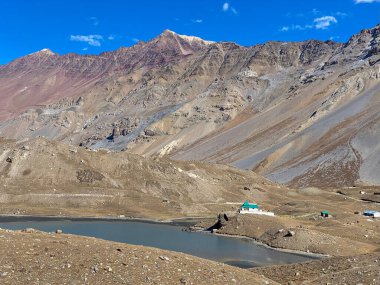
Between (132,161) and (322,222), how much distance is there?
63.7 metres

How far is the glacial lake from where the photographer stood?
2506 inches

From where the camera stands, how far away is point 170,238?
267 ft

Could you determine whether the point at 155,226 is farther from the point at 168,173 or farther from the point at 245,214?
the point at 168,173

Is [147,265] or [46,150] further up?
[46,150]

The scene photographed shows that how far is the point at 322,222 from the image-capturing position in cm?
9356

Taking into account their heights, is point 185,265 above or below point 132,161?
below

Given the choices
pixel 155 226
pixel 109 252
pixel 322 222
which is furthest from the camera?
pixel 155 226

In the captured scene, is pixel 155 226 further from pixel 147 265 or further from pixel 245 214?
pixel 147 265

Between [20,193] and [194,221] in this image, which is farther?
[20,193]

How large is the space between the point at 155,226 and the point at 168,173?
1713 inches

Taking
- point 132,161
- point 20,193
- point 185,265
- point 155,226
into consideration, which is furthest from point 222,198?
point 185,265

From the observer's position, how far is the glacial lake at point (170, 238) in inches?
2506

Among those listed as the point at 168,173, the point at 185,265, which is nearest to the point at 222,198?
the point at 168,173

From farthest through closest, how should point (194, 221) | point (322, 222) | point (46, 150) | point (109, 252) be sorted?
point (46, 150), point (194, 221), point (322, 222), point (109, 252)
